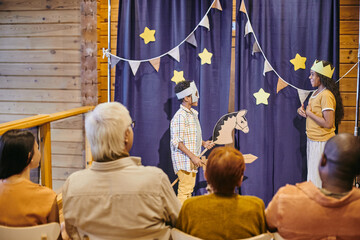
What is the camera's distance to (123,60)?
3.52m

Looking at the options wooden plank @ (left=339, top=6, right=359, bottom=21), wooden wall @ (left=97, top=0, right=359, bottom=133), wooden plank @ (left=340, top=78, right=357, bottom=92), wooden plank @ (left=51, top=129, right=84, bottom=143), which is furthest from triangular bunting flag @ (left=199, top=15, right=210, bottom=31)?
wooden plank @ (left=51, top=129, right=84, bottom=143)

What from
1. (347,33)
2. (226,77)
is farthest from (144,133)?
(347,33)

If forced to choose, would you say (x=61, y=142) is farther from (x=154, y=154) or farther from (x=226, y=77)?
(x=226, y=77)

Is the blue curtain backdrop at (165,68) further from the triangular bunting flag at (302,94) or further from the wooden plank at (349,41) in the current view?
the wooden plank at (349,41)

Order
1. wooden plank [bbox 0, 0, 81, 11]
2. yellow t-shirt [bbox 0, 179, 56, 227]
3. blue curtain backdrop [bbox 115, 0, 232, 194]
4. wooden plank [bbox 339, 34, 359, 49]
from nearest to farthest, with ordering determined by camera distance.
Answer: yellow t-shirt [bbox 0, 179, 56, 227], blue curtain backdrop [bbox 115, 0, 232, 194], wooden plank [bbox 339, 34, 359, 49], wooden plank [bbox 0, 0, 81, 11]

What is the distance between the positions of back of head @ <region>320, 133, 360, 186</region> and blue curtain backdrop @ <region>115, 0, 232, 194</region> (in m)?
2.03

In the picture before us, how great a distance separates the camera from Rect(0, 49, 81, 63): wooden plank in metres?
3.82

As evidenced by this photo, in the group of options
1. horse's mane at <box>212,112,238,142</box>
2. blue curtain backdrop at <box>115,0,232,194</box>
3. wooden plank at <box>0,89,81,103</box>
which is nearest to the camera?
horse's mane at <box>212,112,238,142</box>

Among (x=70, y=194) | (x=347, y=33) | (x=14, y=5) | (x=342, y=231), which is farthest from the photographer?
(x=14, y=5)

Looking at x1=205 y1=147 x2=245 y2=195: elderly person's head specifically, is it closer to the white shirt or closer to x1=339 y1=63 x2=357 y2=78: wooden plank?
the white shirt

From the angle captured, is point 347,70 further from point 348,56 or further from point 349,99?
point 349,99

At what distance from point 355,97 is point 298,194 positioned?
250 cm

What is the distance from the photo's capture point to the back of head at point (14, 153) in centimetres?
166

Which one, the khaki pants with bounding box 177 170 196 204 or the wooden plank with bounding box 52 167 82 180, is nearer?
the khaki pants with bounding box 177 170 196 204
